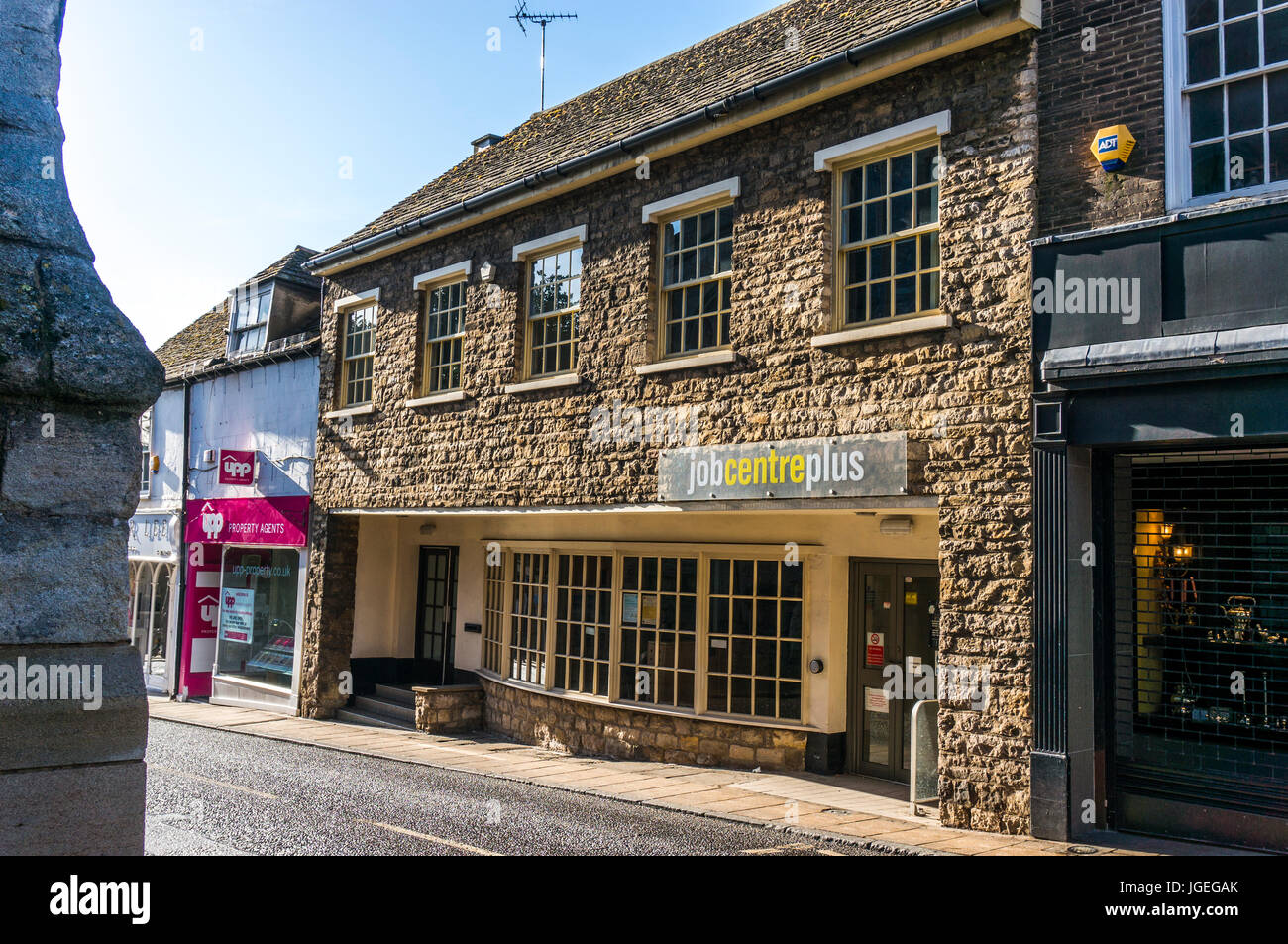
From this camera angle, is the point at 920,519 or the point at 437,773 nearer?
the point at 920,519

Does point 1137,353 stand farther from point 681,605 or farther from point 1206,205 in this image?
point 681,605

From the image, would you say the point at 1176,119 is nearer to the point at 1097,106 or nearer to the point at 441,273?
the point at 1097,106

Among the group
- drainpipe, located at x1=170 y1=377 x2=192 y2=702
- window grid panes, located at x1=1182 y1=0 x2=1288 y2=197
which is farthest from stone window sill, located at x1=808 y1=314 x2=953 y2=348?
drainpipe, located at x1=170 y1=377 x2=192 y2=702

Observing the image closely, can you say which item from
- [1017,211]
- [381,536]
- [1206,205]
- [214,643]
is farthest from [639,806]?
[214,643]

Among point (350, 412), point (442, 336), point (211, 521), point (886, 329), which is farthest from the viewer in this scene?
point (211, 521)

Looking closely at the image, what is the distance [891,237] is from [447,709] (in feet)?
31.8

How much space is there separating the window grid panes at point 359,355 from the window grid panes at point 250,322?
307cm

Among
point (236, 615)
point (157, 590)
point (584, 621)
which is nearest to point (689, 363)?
point (584, 621)

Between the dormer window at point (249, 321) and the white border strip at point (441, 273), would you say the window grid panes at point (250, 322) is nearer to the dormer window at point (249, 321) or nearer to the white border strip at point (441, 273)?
the dormer window at point (249, 321)

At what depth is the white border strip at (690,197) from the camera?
1138cm

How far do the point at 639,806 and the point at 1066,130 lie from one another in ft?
23.9

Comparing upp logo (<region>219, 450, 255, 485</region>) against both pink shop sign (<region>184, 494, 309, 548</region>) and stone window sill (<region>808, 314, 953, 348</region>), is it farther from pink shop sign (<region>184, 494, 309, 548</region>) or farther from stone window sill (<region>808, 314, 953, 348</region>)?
stone window sill (<region>808, 314, 953, 348</region>)

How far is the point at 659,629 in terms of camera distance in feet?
42.5

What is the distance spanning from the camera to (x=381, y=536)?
18.4 meters
